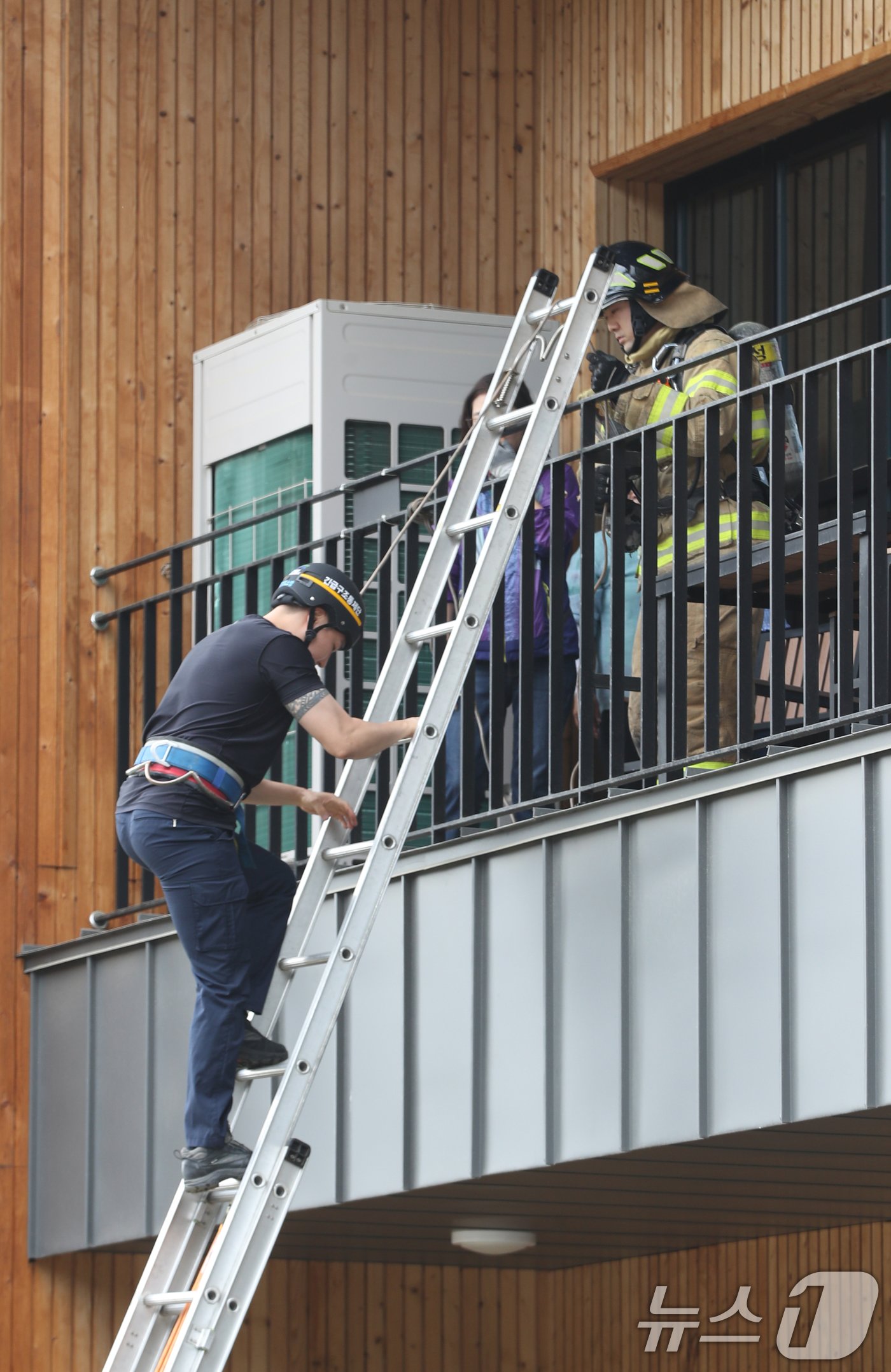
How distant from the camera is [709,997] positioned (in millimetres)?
6773

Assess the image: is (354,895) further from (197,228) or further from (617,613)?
(197,228)

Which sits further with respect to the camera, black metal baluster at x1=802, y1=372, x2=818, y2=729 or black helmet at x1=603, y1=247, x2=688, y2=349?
black helmet at x1=603, y1=247, x2=688, y2=349

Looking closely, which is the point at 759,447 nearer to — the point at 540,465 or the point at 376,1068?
the point at 540,465

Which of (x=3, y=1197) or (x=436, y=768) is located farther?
(x=3, y=1197)

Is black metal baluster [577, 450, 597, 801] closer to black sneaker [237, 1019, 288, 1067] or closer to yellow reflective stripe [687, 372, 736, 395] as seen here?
yellow reflective stripe [687, 372, 736, 395]

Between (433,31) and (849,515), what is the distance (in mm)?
6226

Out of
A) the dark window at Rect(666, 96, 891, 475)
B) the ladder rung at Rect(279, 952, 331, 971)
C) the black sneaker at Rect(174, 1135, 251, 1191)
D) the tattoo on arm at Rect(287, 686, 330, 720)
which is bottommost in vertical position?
the black sneaker at Rect(174, 1135, 251, 1191)

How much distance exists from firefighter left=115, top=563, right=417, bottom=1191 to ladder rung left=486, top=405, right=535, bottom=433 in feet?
2.44

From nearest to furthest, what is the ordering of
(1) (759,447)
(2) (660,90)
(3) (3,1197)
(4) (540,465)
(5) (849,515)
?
(5) (849,515)
(4) (540,465)
(1) (759,447)
(3) (3,1197)
(2) (660,90)

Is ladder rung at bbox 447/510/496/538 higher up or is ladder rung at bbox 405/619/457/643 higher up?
ladder rung at bbox 447/510/496/538

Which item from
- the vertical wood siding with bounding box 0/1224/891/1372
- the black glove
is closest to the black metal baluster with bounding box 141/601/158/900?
the vertical wood siding with bounding box 0/1224/891/1372

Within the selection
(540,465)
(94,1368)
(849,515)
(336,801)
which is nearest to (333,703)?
(336,801)

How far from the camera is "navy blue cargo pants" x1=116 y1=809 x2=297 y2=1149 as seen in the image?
6.88 meters

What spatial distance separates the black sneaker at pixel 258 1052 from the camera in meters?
7.02
